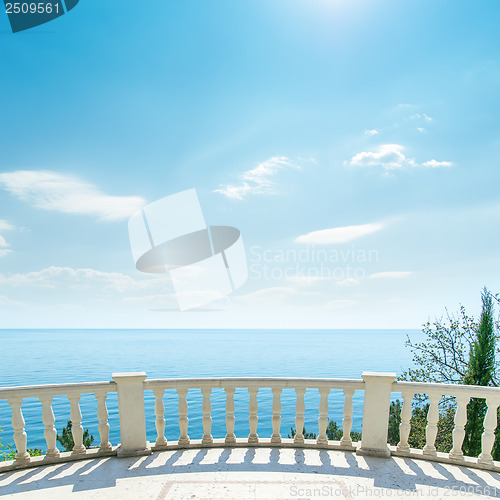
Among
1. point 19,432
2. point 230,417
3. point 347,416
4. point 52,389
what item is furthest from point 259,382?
point 19,432

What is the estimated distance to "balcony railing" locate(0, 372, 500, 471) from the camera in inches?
192

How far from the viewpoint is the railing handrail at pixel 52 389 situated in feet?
15.6

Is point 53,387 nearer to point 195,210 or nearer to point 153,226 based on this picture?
point 153,226

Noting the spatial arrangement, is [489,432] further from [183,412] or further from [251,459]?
[183,412]

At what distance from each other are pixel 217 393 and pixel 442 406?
129ft

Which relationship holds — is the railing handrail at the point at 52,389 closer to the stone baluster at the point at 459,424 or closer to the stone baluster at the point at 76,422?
the stone baluster at the point at 76,422

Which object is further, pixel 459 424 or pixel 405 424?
pixel 405 424

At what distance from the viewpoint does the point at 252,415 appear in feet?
17.7

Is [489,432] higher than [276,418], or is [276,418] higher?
[489,432]

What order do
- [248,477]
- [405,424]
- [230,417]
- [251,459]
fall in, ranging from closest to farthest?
1. [248,477]
2. [251,459]
3. [405,424]
4. [230,417]

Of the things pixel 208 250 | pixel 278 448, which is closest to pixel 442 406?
pixel 208 250

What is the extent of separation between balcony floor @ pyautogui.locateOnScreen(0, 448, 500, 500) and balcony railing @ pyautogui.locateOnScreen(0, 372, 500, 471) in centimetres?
14

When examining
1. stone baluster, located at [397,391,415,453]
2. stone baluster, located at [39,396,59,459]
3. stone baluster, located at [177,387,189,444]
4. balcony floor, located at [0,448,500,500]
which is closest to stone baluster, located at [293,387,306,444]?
balcony floor, located at [0,448,500,500]

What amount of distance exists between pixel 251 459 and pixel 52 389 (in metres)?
2.92
